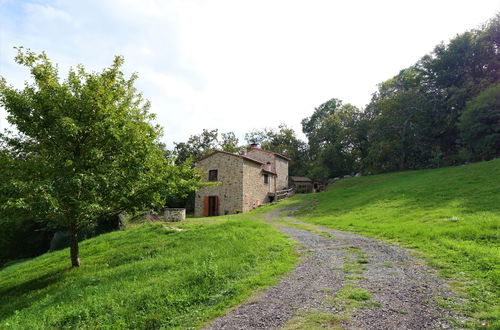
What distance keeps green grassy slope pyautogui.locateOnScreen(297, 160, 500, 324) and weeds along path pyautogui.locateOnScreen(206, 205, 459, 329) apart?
0.66 meters

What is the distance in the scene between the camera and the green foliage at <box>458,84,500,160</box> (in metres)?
30.7

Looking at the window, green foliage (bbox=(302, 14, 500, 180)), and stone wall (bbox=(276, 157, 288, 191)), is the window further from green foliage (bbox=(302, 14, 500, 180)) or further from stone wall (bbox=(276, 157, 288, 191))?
green foliage (bbox=(302, 14, 500, 180))

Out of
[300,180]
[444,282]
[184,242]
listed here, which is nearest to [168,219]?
[184,242]

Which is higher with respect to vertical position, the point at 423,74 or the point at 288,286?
the point at 423,74

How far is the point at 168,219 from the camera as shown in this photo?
772 inches

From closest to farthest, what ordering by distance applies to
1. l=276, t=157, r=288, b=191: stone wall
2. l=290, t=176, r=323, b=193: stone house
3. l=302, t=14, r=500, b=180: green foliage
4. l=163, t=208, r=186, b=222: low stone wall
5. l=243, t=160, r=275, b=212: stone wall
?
l=163, t=208, r=186, b=222: low stone wall → l=243, t=160, r=275, b=212: stone wall → l=302, t=14, r=500, b=180: green foliage → l=276, t=157, r=288, b=191: stone wall → l=290, t=176, r=323, b=193: stone house

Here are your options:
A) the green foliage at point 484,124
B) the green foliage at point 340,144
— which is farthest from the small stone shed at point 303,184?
the green foliage at point 484,124

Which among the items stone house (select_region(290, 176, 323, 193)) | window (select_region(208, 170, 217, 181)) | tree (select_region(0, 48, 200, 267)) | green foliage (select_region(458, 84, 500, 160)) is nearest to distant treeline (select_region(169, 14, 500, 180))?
green foliage (select_region(458, 84, 500, 160))

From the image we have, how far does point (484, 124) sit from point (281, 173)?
25.6 meters

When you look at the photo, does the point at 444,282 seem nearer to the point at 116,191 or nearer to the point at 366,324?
the point at 366,324

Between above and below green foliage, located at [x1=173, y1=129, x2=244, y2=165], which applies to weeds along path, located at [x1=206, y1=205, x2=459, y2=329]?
below

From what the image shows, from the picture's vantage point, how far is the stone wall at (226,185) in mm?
31000

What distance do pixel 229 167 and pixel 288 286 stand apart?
25549mm

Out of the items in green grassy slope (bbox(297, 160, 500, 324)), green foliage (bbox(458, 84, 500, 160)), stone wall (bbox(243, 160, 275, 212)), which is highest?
green foliage (bbox(458, 84, 500, 160))
